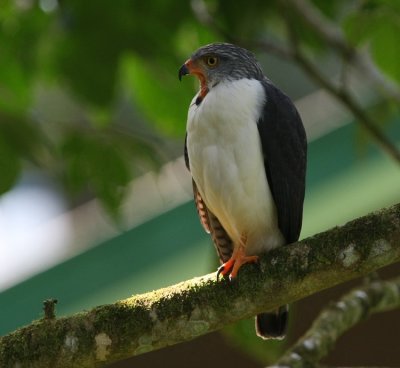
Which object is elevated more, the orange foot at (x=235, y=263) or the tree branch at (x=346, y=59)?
the tree branch at (x=346, y=59)

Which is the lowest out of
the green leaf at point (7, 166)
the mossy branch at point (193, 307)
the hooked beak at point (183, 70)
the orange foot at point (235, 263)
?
the mossy branch at point (193, 307)

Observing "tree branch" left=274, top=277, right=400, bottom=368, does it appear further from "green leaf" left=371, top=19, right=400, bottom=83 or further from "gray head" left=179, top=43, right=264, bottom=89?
"gray head" left=179, top=43, right=264, bottom=89

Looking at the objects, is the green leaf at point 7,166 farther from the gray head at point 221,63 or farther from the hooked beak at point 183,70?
the gray head at point 221,63

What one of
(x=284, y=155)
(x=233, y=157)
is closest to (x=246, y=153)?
(x=233, y=157)

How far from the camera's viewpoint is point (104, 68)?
3232mm

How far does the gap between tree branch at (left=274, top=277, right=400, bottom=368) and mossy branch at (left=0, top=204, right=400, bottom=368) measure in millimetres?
189

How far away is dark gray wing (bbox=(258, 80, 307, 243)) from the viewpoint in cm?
356

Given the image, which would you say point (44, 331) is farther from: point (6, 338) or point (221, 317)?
point (221, 317)

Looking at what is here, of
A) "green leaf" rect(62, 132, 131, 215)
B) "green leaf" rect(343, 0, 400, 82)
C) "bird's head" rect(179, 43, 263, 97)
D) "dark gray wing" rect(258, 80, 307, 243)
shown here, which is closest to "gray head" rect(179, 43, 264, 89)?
"bird's head" rect(179, 43, 263, 97)

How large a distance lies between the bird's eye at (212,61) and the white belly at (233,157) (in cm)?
12

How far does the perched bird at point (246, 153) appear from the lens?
11.5 ft

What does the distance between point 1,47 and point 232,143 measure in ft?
2.97

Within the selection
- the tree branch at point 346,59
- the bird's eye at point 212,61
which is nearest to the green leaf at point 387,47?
the tree branch at point 346,59

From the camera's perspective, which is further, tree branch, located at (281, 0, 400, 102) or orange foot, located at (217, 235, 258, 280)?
tree branch, located at (281, 0, 400, 102)
